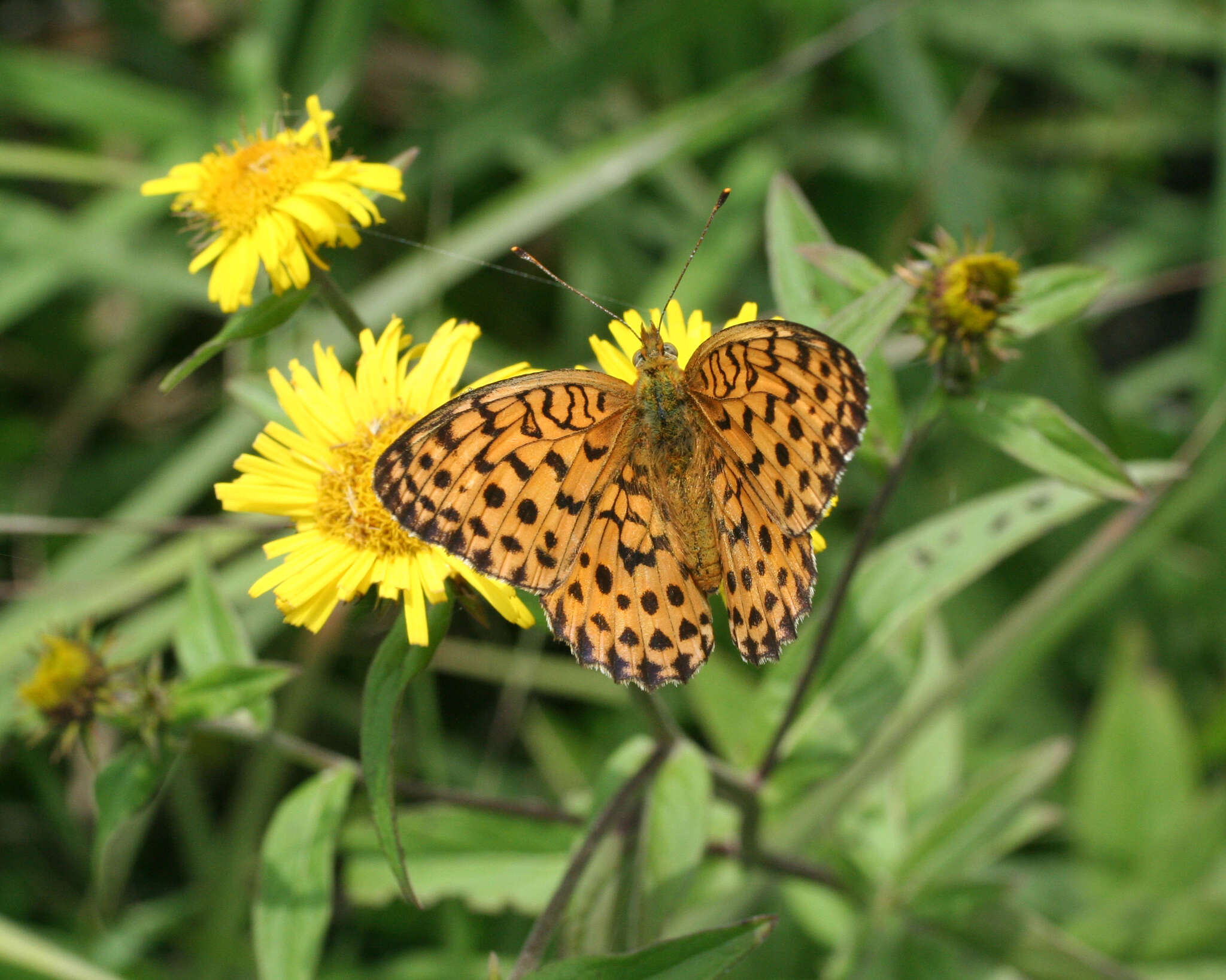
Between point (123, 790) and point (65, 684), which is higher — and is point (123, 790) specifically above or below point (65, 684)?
below

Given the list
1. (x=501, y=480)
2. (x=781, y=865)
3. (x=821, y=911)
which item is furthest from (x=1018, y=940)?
(x=501, y=480)

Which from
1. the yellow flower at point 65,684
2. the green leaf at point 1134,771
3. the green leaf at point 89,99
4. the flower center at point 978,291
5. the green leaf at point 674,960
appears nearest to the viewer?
the green leaf at point 674,960

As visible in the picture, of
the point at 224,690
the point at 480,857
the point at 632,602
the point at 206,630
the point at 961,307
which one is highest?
the point at 961,307

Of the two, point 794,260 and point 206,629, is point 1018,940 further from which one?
point 206,629

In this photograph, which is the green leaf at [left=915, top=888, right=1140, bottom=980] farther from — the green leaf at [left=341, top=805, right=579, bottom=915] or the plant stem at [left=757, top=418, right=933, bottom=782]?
the green leaf at [left=341, top=805, right=579, bottom=915]

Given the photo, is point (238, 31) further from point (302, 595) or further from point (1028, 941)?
point (1028, 941)

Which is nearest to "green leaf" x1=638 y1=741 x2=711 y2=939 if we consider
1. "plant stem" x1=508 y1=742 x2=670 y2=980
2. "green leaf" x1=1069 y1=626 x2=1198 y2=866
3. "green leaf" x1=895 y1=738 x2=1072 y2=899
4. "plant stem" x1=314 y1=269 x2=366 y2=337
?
"plant stem" x1=508 y1=742 x2=670 y2=980

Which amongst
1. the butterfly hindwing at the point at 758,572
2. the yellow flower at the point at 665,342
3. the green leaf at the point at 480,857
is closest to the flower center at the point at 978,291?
the yellow flower at the point at 665,342

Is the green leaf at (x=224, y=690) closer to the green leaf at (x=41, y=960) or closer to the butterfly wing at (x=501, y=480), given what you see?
the butterfly wing at (x=501, y=480)
